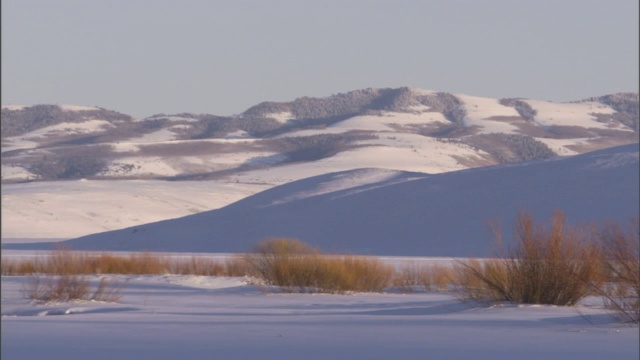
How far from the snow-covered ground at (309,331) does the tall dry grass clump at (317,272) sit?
3616 mm

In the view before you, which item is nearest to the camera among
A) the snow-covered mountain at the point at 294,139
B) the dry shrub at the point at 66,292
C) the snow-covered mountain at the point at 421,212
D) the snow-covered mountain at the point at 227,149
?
the dry shrub at the point at 66,292

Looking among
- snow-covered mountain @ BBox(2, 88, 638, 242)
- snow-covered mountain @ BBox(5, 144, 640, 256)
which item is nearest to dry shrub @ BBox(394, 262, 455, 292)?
snow-covered mountain @ BBox(5, 144, 640, 256)

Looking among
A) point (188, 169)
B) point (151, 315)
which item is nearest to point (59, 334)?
point (151, 315)

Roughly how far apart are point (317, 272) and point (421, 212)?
75.7 ft

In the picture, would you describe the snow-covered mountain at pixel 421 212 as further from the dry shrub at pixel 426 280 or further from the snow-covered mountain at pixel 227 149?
the dry shrub at pixel 426 280

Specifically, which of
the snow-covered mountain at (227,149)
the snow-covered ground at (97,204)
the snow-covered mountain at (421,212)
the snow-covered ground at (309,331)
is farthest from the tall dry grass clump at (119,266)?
the snow-covered ground at (97,204)

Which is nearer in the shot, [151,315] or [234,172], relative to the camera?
[151,315]

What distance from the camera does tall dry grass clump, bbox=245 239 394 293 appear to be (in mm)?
21000

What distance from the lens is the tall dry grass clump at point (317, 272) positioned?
A: 68.9 feet

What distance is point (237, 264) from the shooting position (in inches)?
1050

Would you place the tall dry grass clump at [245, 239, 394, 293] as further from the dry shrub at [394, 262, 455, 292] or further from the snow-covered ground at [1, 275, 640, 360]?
the snow-covered ground at [1, 275, 640, 360]

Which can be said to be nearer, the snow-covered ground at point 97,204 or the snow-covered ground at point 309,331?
the snow-covered ground at point 309,331

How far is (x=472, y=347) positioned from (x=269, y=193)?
4538cm

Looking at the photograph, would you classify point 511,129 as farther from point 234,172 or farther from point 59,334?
point 59,334
